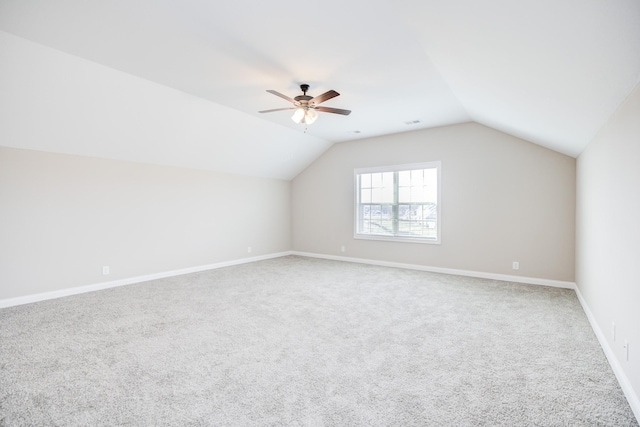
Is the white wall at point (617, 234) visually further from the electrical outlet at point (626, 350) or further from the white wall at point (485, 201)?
the white wall at point (485, 201)

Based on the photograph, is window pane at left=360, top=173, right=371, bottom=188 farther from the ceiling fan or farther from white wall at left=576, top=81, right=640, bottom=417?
white wall at left=576, top=81, right=640, bottom=417

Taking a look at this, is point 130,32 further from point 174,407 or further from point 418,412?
point 418,412

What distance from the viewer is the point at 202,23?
2.51m

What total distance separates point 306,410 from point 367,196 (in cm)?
530

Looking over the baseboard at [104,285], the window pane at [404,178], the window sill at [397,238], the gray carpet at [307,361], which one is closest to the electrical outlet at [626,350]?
the gray carpet at [307,361]

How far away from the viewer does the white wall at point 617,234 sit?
6.41ft

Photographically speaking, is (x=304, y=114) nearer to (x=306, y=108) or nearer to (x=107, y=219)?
(x=306, y=108)

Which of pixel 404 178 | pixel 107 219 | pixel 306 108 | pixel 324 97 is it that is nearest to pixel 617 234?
pixel 324 97

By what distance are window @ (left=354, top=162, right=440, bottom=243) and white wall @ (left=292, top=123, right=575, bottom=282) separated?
0.50 ft

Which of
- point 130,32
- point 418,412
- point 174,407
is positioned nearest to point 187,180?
point 130,32

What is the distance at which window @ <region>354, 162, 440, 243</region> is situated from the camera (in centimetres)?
595

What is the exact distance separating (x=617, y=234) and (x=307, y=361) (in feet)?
8.41

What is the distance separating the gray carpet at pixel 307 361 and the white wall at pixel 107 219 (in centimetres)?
57

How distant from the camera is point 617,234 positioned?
92.7 inches
